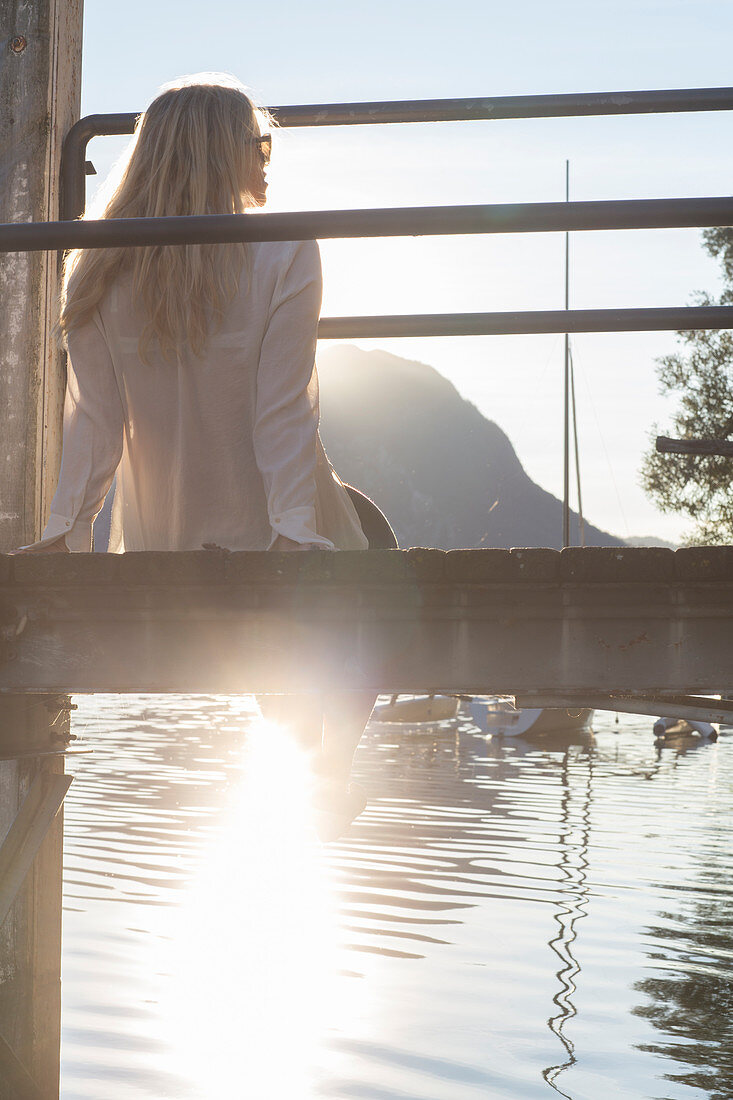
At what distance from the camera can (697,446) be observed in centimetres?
706

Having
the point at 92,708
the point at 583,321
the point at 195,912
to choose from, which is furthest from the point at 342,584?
the point at 92,708

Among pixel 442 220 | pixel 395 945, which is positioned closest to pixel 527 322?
pixel 442 220

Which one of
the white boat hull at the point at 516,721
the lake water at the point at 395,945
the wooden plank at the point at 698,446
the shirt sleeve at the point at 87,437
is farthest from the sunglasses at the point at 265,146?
the white boat hull at the point at 516,721

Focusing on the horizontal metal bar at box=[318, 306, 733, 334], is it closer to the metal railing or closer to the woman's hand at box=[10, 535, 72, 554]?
the metal railing

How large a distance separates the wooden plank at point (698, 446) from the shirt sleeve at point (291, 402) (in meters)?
3.36

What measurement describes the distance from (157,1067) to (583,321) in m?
5.69

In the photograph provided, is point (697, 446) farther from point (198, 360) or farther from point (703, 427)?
point (703, 427)

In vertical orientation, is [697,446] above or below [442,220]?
above

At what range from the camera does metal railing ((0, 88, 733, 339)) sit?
1967 millimetres

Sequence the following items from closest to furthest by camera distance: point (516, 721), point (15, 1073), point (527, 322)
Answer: point (527, 322) → point (15, 1073) → point (516, 721)

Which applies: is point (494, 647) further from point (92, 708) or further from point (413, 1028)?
point (92, 708)

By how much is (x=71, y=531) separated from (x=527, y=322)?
111 centimetres

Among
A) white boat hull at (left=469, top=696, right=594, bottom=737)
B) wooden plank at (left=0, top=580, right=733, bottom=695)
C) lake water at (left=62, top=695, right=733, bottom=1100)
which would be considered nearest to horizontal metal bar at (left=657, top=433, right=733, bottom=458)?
lake water at (left=62, top=695, right=733, bottom=1100)

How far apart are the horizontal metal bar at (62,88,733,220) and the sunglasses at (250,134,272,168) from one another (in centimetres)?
72
